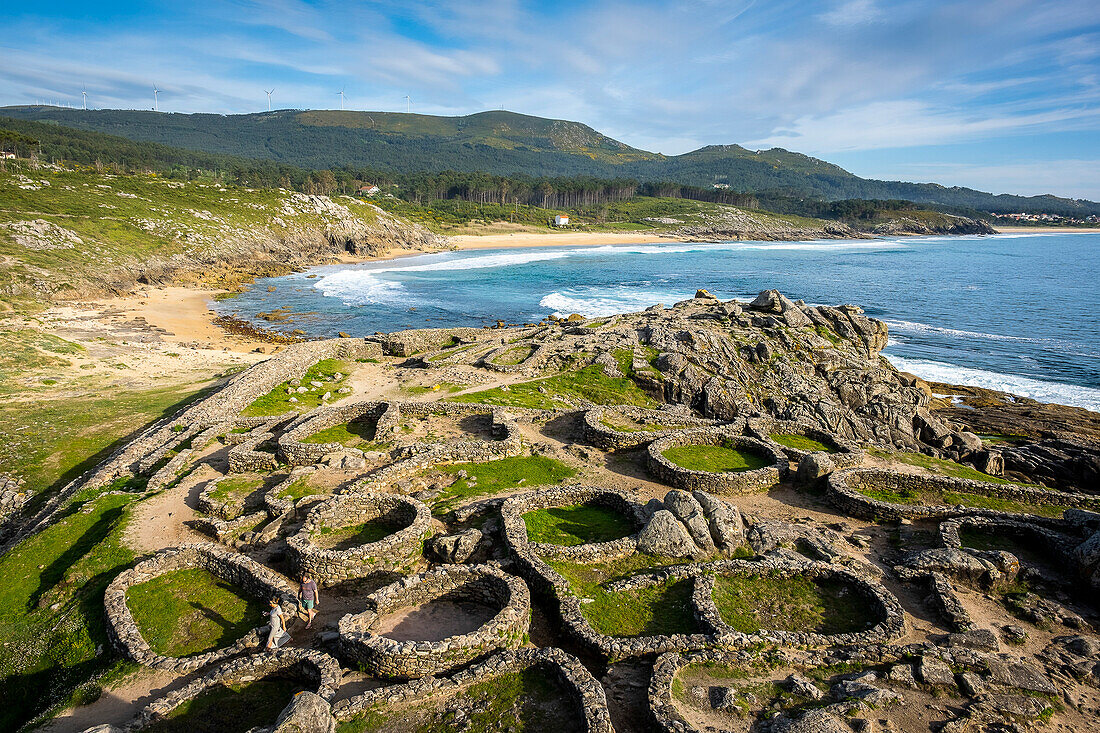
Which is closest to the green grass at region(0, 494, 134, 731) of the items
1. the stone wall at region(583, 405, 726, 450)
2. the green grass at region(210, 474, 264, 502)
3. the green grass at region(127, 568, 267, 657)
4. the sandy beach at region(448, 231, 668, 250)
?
the green grass at region(127, 568, 267, 657)

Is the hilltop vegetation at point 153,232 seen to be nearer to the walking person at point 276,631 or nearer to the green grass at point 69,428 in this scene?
the green grass at point 69,428

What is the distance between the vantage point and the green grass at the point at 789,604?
13.2 meters

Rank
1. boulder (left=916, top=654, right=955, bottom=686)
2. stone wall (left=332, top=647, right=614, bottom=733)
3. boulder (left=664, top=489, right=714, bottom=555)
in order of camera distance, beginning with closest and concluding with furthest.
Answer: stone wall (left=332, top=647, right=614, bottom=733) < boulder (left=916, top=654, right=955, bottom=686) < boulder (left=664, top=489, right=714, bottom=555)

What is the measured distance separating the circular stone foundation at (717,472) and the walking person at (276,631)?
1320 centimetres

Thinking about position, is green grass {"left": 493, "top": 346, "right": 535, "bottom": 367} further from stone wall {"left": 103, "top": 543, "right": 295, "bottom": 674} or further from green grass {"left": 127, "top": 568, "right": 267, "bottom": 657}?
green grass {"left": 127, "top": 568, "right": 267, "bottom": 657}

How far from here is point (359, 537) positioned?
1688cm

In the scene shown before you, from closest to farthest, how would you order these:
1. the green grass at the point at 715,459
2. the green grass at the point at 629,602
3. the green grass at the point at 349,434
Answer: the green grass at the point at 629,602
the green grass at the point at 715,459
the green grass at the point at 349,434

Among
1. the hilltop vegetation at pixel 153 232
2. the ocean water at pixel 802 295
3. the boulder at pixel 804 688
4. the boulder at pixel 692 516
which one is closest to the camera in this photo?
the boulder at pixel 804 688

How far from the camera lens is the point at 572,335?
127 feet

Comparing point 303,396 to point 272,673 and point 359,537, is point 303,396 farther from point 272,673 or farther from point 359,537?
point 272,673

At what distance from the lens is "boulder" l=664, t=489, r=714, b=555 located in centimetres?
1583

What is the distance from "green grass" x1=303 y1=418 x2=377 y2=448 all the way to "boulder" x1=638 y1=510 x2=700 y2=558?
42.6 ft

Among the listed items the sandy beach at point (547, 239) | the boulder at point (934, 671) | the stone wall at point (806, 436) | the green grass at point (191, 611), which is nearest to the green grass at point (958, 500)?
the stone wall at point (806, 436)

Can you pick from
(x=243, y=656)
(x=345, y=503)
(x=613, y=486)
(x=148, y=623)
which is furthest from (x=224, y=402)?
(x=613, y=486)
